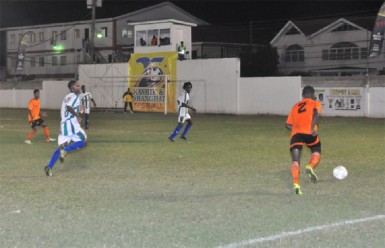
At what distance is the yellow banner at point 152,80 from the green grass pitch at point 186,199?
2492 cm

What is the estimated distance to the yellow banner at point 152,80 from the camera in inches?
1577

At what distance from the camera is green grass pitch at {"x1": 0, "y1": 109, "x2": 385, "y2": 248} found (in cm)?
614

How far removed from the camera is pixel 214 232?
632cm

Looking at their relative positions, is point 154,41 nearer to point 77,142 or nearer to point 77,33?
point 77,33

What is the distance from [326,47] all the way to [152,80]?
25399 millimetres

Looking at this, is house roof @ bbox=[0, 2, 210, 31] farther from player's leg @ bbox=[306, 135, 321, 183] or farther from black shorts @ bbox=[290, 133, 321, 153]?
black shorts @ bbox=[290, 133, 321, 153]

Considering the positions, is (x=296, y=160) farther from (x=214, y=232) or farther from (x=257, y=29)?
(x=257, y=29)

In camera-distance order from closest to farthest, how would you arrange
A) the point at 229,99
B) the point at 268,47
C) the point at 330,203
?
Answer: the point at 330,203, the point at 229,99, the point at 268,47

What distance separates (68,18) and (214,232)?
64.9 metres

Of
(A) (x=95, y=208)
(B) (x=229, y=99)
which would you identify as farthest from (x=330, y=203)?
(B) (x=229, y=99)

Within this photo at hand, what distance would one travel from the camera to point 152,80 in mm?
40969

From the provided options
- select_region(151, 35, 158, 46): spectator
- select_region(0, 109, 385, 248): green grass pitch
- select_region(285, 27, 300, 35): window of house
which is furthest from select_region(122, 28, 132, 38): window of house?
select_region(0, 109, 385, 248): green grass pitch

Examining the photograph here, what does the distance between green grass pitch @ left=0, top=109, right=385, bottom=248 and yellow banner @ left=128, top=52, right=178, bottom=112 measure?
24.9 metres

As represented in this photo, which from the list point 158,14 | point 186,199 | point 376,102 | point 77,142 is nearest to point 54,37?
point 158,14
